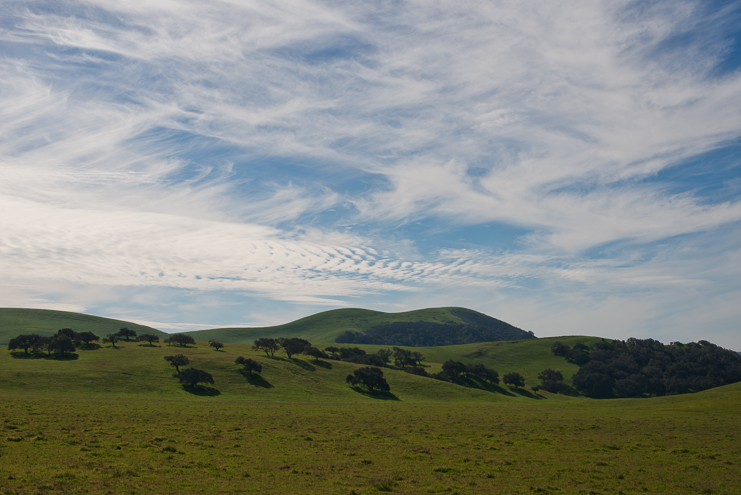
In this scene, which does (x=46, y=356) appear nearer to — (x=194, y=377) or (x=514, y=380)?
(x=194, y=377)

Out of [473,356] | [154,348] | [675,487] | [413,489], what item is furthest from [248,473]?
[473,356]

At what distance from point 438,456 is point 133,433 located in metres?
24.7

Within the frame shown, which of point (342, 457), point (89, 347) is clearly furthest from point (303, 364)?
point (342, 457)

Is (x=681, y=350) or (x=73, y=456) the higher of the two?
(x=681, y=350)

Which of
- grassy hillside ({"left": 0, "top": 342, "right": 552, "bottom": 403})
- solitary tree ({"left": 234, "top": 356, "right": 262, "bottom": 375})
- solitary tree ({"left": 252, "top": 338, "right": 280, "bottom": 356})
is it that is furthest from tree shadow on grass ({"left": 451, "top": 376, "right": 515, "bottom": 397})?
solitary tree ({"left": 234, "top": 356, "right": 262, "bottom": 375})

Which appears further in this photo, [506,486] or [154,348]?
[154,348]

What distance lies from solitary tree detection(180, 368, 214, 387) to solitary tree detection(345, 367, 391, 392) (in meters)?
35.7

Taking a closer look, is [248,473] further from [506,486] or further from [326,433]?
[326,433]

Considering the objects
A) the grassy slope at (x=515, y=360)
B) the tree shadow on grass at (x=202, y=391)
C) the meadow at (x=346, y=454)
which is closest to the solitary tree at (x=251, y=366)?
the tree shadow on grass at (x=202, y=391)

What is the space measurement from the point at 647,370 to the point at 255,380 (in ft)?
529

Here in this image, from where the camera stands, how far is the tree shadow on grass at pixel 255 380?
9819cm

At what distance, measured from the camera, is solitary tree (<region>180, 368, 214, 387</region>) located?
90562 mm

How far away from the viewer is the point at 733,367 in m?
178

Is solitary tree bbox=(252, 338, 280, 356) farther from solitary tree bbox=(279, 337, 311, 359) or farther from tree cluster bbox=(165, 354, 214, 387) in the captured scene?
tree cluster bbox=(165, 354, 214, 387)
